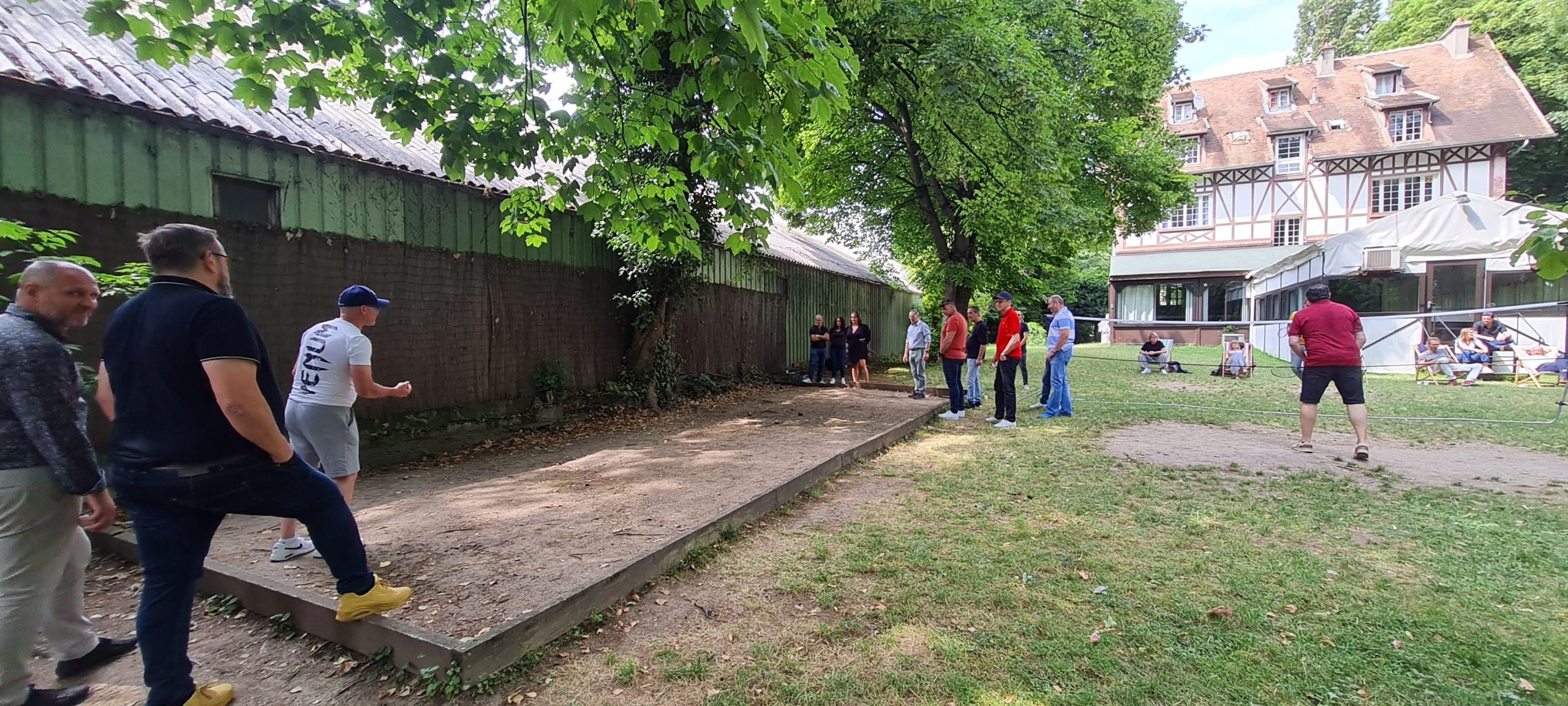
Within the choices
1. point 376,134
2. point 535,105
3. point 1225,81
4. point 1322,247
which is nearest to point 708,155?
point 535,105

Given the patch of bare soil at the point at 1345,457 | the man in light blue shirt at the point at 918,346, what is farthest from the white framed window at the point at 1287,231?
the man in light blue shirt at the point at 918,346

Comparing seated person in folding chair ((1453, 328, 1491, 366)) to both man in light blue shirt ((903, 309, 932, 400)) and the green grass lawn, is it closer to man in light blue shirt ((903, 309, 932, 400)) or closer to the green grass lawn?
the green grass lawn

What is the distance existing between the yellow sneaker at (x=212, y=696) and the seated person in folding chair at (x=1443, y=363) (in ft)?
66.0

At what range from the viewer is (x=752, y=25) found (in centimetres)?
238

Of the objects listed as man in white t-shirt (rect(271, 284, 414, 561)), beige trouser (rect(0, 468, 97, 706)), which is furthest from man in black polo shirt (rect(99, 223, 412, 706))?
man in white t-shirt (rect(271, 284, 414, 561))

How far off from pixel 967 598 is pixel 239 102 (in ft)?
25.0

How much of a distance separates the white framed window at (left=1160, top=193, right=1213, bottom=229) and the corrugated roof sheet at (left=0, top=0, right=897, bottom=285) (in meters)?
34.6

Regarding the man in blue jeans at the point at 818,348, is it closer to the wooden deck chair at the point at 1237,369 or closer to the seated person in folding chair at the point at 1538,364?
the wooden deck chair at the point at 1237,369

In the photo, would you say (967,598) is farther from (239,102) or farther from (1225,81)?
(1225,81)

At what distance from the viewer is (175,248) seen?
235 centimetres

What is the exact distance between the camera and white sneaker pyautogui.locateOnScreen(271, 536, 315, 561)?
3.63 meters

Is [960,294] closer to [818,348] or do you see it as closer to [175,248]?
[818,348]

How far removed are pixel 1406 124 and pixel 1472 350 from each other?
22.1m

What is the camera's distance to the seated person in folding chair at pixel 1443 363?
13727 mm
